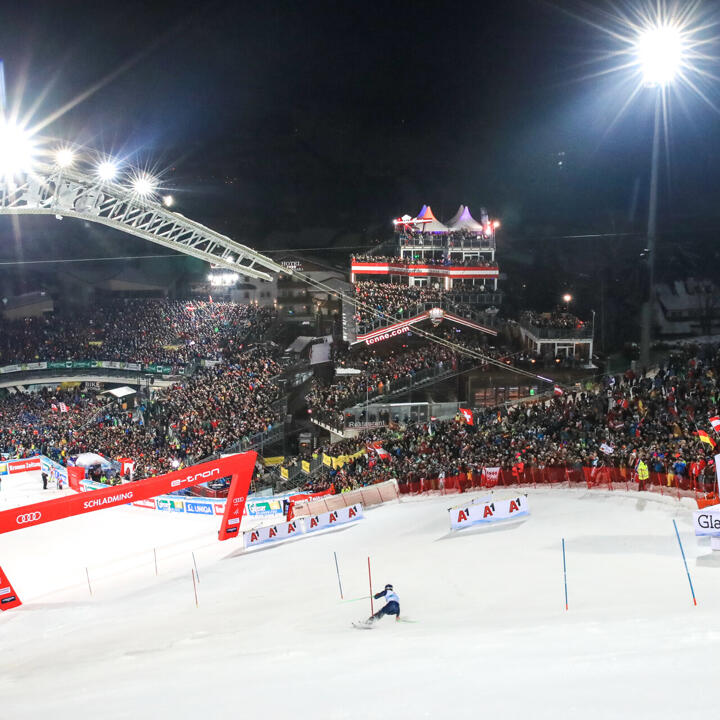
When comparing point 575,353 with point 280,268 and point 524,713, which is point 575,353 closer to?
point 280,268

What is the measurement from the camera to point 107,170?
50.2 ft

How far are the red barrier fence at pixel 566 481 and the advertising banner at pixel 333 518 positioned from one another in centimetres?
219

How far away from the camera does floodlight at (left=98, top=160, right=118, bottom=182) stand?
15.2m

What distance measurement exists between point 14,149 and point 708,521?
48.3 ft

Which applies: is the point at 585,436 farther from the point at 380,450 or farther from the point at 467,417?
the point at 380,450

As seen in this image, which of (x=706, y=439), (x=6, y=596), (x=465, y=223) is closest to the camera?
(x=6, y=596)

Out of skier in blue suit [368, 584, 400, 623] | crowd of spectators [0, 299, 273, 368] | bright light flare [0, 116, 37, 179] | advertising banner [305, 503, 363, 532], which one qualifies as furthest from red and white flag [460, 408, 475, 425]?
crowd of spectators [0, 299, 273, 368]

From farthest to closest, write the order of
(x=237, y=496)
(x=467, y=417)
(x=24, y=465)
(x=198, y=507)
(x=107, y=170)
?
(x=24, y=465) < (x=467, y=417) < (x=198, y=507) < (x=237, y=496) < (x=107, y=170)

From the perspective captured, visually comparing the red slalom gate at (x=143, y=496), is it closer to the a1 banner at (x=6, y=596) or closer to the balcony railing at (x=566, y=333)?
the a1 banner at (x=6, y=596)

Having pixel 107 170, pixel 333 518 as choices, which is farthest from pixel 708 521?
pixel 107 170

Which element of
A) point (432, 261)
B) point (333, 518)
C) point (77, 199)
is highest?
point (432, 261)

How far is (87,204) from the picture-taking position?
15.5 meters

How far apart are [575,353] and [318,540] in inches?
738

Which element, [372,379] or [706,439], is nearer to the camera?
[706,439]
